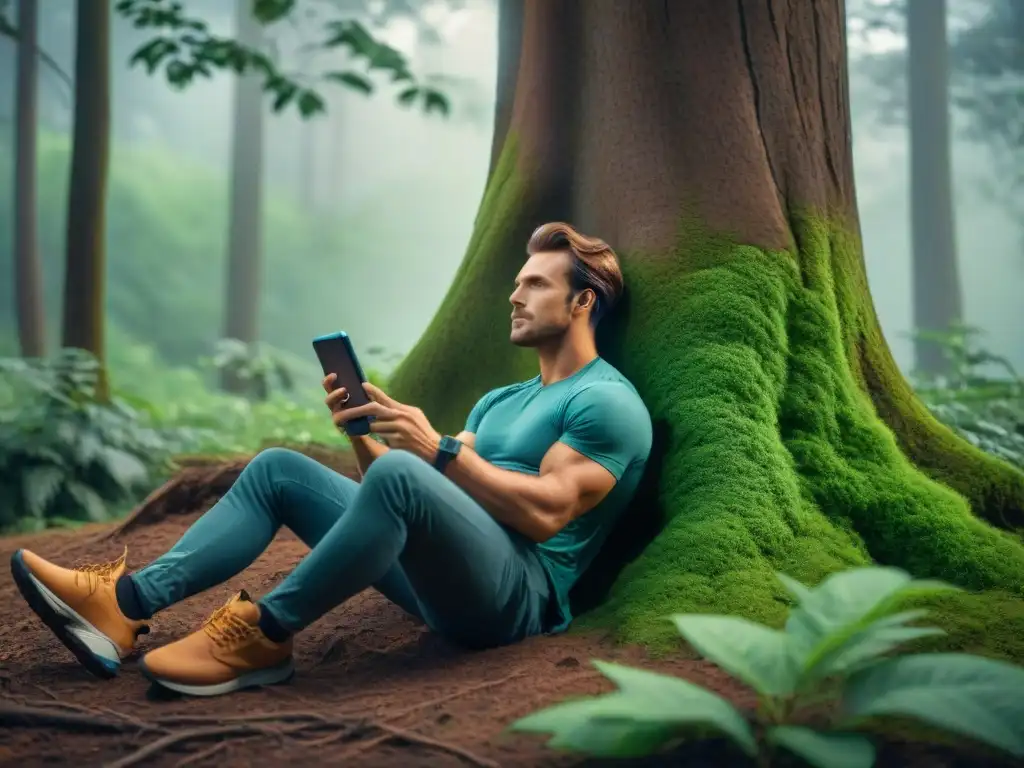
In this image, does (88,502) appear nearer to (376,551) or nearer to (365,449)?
(365,449)

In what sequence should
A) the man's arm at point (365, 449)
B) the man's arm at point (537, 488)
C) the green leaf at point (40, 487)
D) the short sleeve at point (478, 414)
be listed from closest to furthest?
1. the man's arm at point (537, 488)
2. the man's arm at point (365, 449)
3. the short sleeve at point (478, 414)
4. the green leaf at point (40, 487)

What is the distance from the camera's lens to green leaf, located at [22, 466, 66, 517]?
604 centimetres

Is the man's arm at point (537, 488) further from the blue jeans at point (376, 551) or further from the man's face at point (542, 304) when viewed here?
the man's face at point (542, 304)

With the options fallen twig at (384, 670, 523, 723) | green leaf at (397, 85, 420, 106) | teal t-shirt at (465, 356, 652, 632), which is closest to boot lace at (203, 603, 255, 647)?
fallen twig at (384, 670, 523, 723)

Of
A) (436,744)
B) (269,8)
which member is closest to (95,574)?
(436,744)

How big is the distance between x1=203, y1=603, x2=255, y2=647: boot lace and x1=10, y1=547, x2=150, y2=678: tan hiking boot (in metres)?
0.37

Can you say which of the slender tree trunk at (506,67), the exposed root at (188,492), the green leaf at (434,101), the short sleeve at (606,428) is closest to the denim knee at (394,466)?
the short sleeve at (606,428)

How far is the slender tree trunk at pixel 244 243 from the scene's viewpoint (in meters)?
16.3

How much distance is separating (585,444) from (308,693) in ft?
3.63

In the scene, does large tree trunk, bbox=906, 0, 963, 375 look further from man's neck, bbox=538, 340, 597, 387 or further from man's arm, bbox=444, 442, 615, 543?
man's arm, bbox=444, 442, 615, 543

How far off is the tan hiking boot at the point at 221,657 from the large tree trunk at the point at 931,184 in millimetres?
13737

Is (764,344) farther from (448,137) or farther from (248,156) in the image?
(448,137)

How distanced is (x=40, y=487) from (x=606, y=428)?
185 inches

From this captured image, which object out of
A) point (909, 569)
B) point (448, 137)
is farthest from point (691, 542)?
point (448, 137)
